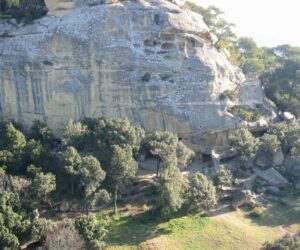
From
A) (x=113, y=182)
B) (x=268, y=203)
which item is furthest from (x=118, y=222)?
(x=268, y=203)

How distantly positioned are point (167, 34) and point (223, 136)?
1038 centimetres

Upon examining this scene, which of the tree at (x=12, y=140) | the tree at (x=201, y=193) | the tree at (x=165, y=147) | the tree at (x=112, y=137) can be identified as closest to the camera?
the tree at (x=201, y=193)

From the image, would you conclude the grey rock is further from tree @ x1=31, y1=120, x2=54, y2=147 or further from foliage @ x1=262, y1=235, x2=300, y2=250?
tree @ x1=31, y1=120, x2=54, y2=147

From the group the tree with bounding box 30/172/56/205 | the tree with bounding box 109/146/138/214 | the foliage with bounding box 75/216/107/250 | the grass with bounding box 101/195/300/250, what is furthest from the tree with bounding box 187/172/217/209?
the tree with bounding box 30/172/56/205

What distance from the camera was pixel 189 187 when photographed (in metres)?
39.7

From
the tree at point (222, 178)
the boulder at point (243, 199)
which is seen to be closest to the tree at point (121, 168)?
the tree at point (222, 178)

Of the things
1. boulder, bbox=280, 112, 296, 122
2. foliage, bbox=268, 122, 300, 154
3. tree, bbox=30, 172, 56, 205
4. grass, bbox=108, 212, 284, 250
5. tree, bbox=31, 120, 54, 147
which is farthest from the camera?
boulder, bbox=280, 112, 296, 122

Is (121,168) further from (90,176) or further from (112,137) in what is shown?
(112,137)

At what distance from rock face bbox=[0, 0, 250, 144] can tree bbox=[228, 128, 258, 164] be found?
76.8 inches

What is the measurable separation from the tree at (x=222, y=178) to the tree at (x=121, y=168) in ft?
22.9

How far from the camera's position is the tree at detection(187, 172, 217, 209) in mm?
39406

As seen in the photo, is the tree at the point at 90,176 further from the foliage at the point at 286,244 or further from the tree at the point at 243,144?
the tree at the point at 243,144

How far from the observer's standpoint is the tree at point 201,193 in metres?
39.4

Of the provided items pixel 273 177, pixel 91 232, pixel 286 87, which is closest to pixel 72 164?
pixel 91 232
